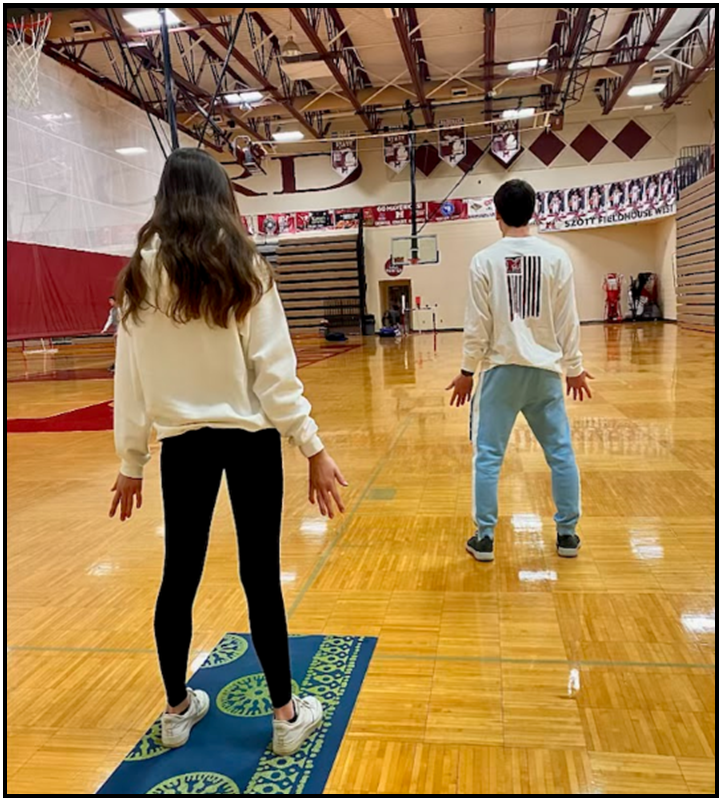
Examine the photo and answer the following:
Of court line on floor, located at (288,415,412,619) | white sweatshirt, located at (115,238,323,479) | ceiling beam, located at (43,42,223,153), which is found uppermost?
ceiling beam, located at (43,42,223,153)

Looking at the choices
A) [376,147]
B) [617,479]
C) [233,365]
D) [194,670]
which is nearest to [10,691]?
[194,670]

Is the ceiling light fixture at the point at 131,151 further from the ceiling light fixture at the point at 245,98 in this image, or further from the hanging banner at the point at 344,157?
the hanging banner at the point at 344,157

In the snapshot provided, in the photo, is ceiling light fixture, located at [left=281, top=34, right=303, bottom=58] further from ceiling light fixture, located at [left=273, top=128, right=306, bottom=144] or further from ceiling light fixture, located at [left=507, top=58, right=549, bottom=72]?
ceiling light fixture, located at [left=273, top=128, right=306, bottom=144]

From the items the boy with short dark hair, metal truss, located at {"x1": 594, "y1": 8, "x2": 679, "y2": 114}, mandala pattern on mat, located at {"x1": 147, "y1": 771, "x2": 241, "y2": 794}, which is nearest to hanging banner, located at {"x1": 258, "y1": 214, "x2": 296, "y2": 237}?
metal truss, located at {"x1": 594, "y1": 8, "x2": 679, "y2": 114}

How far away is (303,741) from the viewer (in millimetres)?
1642

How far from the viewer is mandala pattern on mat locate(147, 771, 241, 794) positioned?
1498 mm

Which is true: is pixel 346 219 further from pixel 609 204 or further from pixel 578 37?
pixel 578 37

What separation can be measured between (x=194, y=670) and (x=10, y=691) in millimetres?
536

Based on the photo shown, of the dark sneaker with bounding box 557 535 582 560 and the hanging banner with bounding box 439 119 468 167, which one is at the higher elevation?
the hanging banner with bounding box 439 119 468 167

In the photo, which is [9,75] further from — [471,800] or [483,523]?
[471,800]

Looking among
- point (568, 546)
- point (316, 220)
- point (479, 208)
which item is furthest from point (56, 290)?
point (479, 208)

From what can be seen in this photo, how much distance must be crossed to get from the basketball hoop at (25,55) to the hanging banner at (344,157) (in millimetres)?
12230

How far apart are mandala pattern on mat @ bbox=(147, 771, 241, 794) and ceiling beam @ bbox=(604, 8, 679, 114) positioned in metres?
13.7

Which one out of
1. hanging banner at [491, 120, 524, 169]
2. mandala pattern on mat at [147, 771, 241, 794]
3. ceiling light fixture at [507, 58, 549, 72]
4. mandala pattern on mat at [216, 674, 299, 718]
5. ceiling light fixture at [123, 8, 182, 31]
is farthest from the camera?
hanging banner at [491, 120, 524, 169]
